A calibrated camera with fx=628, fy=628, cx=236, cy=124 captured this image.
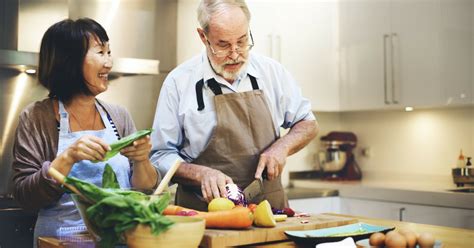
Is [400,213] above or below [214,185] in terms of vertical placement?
below

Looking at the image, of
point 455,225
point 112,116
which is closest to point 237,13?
point 112,116

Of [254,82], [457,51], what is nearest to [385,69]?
[457,51]

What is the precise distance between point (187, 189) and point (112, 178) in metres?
0.55

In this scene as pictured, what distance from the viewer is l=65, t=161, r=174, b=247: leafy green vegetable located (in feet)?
4.49

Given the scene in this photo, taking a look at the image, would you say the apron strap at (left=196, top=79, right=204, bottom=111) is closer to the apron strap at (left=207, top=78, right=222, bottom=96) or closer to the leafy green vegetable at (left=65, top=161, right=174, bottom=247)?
the apron strap at (left=207, top=78, right=222, bottom=96)

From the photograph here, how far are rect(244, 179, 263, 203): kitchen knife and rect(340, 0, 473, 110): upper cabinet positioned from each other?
1.81m

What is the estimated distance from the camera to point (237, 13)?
2102 mm

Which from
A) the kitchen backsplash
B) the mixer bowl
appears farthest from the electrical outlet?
the mixer bowl

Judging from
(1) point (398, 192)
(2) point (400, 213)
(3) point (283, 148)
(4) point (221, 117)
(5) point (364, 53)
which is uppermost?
(5) point (364, 53)

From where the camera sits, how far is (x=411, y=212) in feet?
11.2

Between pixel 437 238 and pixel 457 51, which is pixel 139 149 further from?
pixel 457 51

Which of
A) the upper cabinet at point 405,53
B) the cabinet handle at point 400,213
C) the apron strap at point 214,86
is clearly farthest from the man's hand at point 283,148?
the upper cabinet at point 405,53

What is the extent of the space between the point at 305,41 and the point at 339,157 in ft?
2.69

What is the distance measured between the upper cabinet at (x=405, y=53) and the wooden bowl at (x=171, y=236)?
244cm
